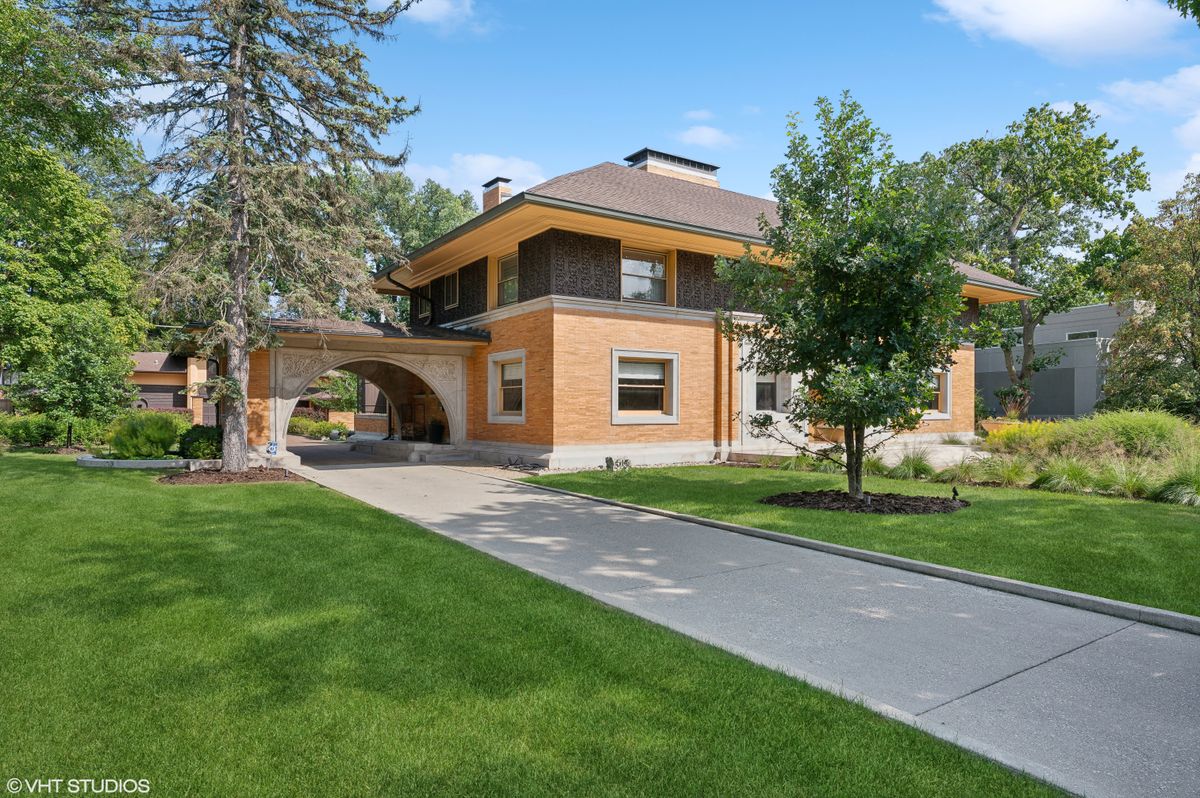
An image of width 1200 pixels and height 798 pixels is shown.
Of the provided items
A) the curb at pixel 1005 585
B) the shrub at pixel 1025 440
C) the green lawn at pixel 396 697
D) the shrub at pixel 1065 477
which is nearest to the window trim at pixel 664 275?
the shrub at pixel 1025 440

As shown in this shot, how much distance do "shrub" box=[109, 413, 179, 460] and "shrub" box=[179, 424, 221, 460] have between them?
0.68m

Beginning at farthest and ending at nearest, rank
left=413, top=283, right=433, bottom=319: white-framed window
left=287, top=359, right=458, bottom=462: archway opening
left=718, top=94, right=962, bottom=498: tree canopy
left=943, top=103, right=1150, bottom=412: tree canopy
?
1. left=943, top=103, right=1150, bottom=412: tree canopy
2. left=413, top=283, right=433, bottom=319: white-framed window
3. left=287, top=359, right=458, bottom=462: archway opening
4. left=718, top=94, right=962, bottom=498: tree canopy

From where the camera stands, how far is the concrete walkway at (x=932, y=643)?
3088 mm

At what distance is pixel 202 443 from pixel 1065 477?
675 inches

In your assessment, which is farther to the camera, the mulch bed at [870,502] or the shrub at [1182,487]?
the shrub at [1182,487]

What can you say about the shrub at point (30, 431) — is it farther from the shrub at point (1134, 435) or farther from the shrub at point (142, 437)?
the shrub at point (1134, 435)

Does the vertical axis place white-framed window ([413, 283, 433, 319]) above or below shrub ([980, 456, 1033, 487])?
above

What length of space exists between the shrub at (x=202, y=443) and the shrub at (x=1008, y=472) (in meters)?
16.0

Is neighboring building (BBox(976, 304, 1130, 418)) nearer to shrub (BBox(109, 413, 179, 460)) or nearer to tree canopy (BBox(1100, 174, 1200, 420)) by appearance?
tree canopy (BBox(1100, 174, 1200, 420))

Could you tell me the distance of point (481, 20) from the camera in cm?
1070

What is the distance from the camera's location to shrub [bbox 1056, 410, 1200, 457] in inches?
492

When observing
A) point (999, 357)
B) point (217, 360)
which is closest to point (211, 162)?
point (217, 360)

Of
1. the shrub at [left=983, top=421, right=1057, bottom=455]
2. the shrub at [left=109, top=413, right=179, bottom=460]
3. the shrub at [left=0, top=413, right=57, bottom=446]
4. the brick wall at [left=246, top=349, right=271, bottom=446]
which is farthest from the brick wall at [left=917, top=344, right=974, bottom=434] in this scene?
the shrub at [left=0, top=413, right=57, bottom=446]

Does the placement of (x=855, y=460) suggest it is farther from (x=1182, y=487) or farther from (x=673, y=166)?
(x=673, y=166)
